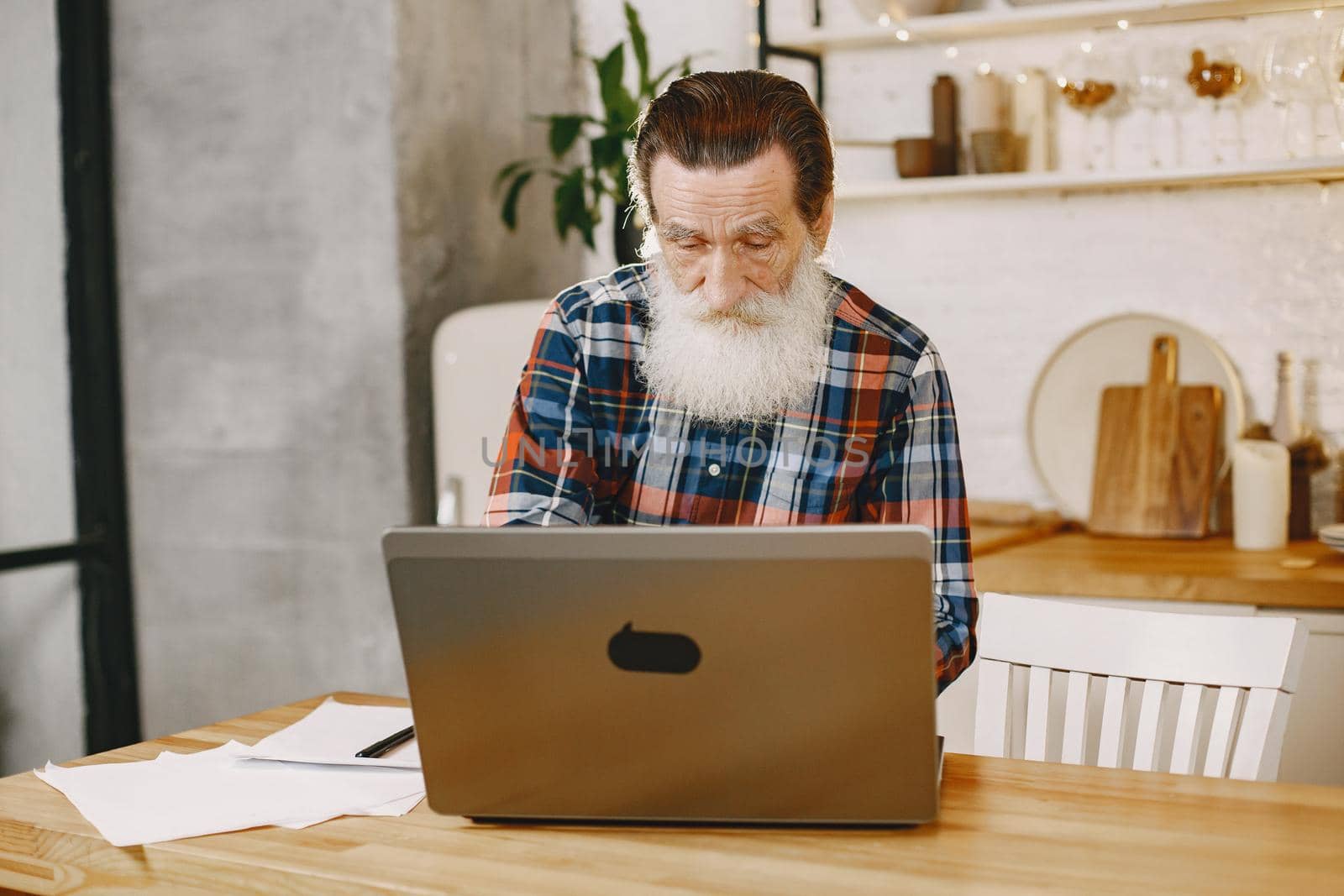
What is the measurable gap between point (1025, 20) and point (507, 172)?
1288 mm

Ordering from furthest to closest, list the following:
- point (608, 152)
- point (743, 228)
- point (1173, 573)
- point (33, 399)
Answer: point (33, 399) < point (608, 152) < point (1173, 573) < point (743, 228)

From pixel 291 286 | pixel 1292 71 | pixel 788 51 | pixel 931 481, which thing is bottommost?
pixel 931 481

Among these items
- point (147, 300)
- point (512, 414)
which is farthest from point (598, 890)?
point (147, 300)

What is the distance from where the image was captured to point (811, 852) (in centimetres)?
109

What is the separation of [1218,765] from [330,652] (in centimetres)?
241

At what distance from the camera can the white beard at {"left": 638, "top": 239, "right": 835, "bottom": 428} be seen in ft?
5.47

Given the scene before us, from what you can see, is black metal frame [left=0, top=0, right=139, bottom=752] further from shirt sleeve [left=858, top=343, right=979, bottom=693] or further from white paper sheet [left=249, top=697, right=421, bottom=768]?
shirt sleeve [left=858, top=343, right=979, bottom=693]

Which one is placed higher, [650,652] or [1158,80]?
[1158,80]

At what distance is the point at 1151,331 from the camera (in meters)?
3.05

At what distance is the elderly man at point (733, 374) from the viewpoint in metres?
1.61

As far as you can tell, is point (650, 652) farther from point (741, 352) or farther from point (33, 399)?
point (33, 399)

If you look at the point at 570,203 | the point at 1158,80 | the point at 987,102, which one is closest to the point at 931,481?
the point at 1158,80

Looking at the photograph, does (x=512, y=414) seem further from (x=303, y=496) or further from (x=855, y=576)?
(x=303, y=496)

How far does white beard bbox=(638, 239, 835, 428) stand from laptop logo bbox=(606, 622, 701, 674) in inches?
26.2
